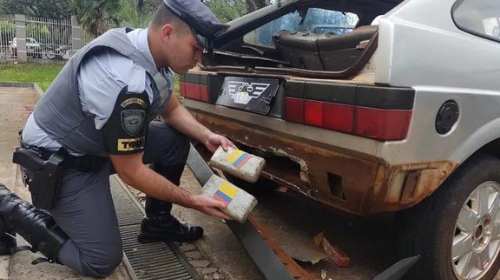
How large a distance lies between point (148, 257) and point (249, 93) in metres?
1.15

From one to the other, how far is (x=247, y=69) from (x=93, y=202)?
1.16 metres

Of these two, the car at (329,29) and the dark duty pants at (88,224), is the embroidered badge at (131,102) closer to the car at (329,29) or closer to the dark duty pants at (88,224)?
the dark duty pants at (88,224)

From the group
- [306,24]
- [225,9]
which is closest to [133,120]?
[306,24]

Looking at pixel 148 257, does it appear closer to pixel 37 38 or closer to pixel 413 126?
pixel 413 126

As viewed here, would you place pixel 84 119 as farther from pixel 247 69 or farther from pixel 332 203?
pixel 332 203

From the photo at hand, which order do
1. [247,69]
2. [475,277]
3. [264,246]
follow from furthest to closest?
[247,69] → [475,277] → [264,246]

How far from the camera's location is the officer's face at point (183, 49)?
2184 mm

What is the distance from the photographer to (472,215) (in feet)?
7.98

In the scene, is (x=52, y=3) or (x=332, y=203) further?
(x=52, y=3)

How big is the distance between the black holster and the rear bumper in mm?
1065

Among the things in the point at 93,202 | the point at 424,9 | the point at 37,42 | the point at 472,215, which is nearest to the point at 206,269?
the point at 93,202

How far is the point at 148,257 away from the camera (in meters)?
2.87

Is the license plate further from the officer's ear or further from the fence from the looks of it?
the fence

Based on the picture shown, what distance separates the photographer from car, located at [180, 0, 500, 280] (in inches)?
79.6
